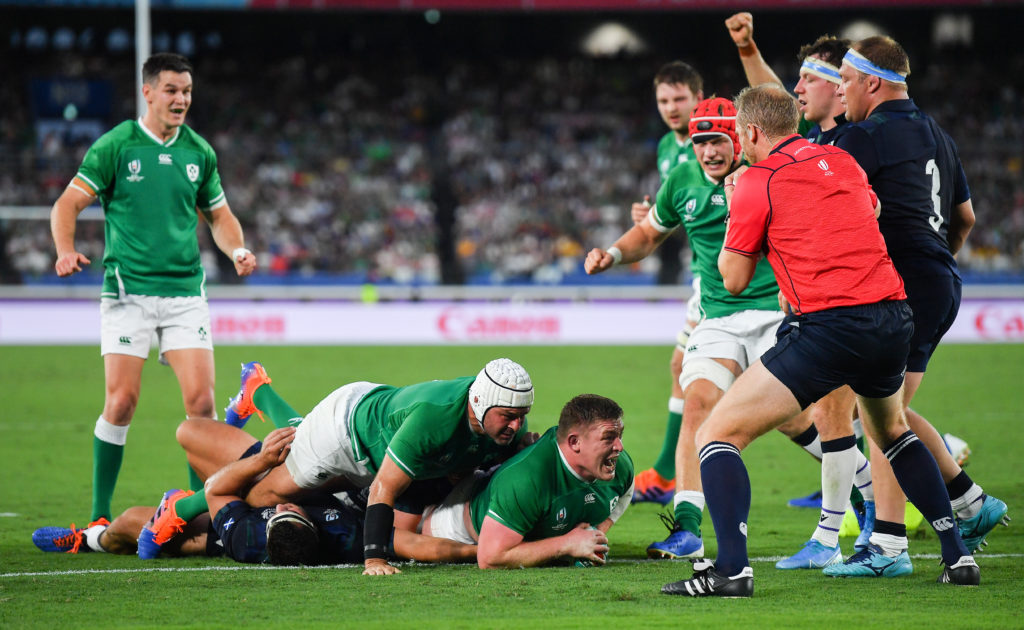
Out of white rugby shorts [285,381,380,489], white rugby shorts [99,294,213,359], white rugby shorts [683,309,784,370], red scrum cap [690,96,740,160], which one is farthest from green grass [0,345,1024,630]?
red scrum cap [690,96,740,160]

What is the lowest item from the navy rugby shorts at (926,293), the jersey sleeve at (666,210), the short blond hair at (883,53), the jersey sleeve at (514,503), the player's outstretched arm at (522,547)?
the player's outstretched arm at (522,547)

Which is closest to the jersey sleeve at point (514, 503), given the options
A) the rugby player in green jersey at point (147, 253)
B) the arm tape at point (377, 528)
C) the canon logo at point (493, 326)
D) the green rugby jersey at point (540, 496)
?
the green rugby jersey at point (540, 496)

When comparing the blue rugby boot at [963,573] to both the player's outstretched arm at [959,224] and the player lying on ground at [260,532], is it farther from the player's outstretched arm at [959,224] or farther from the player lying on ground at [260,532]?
the player lying on ground at [260,532]

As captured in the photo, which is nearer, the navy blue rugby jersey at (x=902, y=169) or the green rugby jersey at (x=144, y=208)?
the navy blue rugby jersey at (x=902, y=169)

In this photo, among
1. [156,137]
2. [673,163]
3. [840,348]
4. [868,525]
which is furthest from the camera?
[673,163]

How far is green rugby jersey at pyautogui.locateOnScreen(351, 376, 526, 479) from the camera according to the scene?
534 cm

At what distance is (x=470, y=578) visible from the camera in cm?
533

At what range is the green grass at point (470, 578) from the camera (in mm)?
4516

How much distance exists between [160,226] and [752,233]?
402 centimetres

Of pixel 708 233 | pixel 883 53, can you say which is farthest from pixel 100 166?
pixel 883 53

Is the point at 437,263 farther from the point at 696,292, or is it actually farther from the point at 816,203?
the point at 816,203

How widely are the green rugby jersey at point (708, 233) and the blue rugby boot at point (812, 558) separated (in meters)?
1.41

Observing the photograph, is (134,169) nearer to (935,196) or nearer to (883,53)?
(883,53)

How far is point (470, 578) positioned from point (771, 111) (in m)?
2.43
